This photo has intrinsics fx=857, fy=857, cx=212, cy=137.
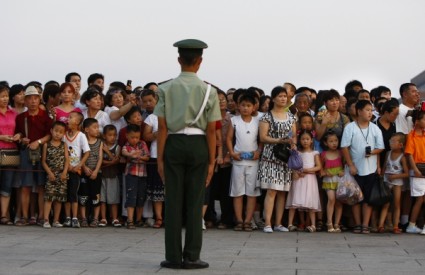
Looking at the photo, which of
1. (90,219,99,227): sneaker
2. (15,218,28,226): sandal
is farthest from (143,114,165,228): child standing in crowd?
(15,218,28,226): sandal

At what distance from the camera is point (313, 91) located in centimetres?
1529

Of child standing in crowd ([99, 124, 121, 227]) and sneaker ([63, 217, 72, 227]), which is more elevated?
child standing in crowd ([99, 124, 121, 227])

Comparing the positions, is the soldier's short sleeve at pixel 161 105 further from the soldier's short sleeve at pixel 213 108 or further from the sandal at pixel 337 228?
the sandal at pixel 337 228

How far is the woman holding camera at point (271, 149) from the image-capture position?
12.4 m

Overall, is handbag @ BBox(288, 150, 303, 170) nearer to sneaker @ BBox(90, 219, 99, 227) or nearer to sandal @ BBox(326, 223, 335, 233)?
sandal @ BBox(326, 223, 335, 233)

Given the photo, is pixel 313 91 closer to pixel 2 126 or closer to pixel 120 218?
pixel 120 218

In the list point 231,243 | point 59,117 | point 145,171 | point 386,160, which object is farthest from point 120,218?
point 386,160

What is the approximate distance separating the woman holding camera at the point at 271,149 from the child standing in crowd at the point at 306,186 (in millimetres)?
160

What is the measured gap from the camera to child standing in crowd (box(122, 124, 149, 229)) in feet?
41.4

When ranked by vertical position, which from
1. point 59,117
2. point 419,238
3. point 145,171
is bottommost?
point 419,238

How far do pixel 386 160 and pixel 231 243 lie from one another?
10.7 ft

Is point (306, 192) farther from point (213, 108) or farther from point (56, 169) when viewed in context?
point (213, 108)

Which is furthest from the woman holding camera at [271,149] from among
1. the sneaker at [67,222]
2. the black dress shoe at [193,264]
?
the black dress shoe at [193,264]

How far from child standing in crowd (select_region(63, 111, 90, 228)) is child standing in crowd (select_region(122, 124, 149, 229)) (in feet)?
2.01
